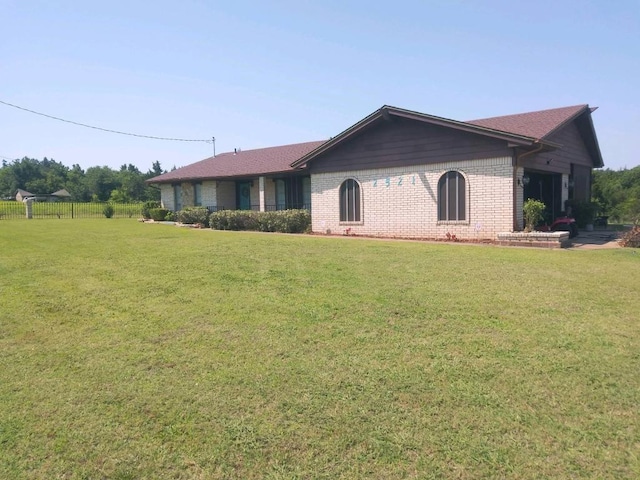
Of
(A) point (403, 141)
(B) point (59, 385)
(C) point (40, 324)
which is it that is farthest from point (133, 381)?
(A) point (403, 141)

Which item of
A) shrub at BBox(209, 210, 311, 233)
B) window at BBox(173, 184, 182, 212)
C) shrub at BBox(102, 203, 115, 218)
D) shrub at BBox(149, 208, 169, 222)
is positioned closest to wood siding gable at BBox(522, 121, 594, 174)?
shrub at BBox(209, 210, 311, 233)

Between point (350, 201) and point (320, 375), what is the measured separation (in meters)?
13.6

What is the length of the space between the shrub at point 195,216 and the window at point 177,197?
15.8ft

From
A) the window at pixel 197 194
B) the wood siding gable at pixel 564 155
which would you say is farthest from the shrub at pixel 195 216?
the wood siding gable at pixel 564 155

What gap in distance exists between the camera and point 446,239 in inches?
581

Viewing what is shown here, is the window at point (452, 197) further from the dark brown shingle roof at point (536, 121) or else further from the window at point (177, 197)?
the window at point (177, 197)

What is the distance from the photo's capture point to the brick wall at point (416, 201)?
1373cm

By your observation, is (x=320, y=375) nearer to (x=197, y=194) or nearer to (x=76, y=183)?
(x=197, y=194)

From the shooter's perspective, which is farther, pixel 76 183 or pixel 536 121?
pixel 76 183

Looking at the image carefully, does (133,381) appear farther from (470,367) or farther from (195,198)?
(195,198)

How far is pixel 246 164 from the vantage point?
86.6 ft

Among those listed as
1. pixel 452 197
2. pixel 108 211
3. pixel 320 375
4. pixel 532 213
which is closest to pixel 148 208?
pixel 108 211

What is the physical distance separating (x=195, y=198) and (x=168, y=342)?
80.2 ft

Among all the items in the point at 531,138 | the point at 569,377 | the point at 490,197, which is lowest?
the point at 569,377
